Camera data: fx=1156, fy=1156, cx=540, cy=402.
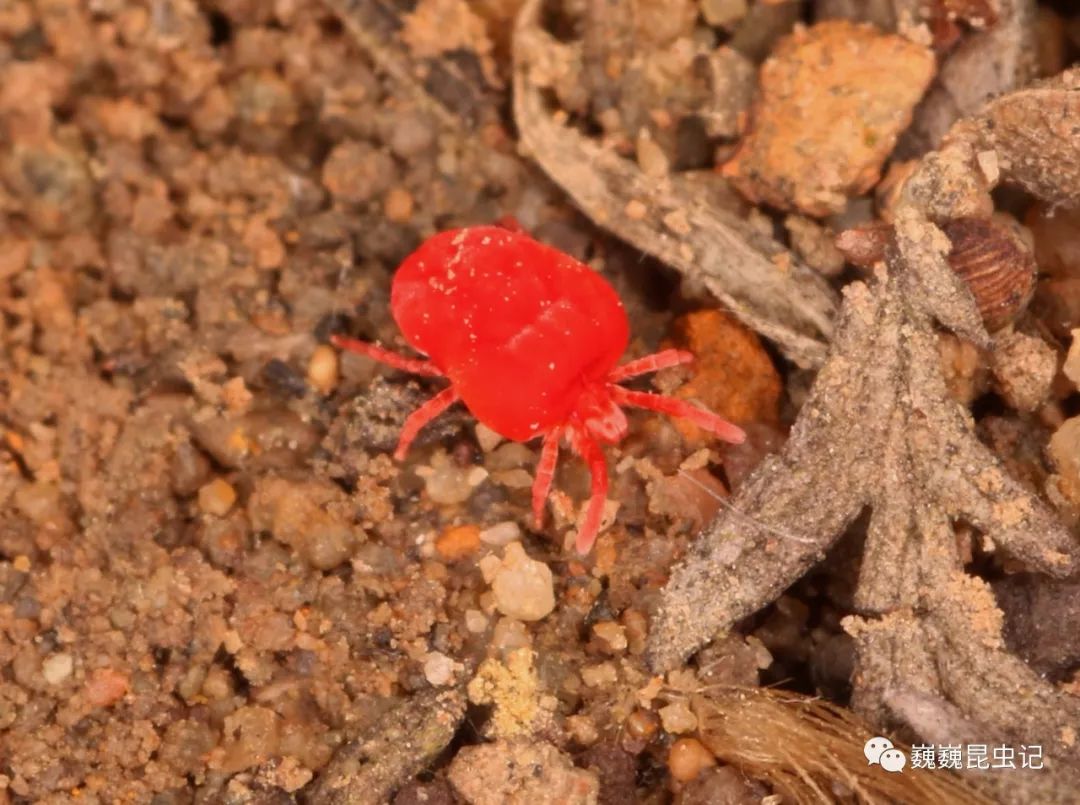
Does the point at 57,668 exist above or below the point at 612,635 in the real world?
below

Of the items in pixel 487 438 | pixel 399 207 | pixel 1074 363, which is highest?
pixel 1074 363

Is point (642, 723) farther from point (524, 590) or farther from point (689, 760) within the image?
point (524, 590)

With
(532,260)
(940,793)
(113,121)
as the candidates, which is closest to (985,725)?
(940,793)

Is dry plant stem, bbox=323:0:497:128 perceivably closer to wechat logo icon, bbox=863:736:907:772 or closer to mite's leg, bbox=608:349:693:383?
mite's leg, bbox=608:349:693:383

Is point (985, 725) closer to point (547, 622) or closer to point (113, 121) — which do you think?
point (547, 622)

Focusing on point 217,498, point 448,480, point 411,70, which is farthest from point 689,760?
point 411,70

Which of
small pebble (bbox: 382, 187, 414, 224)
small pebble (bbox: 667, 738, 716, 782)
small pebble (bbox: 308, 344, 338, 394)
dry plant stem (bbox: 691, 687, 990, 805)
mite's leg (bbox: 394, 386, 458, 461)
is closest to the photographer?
dry plant stem (bbox: 691, 687, 990, 805)

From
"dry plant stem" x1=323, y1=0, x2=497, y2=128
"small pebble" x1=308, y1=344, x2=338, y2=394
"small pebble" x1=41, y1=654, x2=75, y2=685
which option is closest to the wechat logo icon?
"small pebble" x1=308, y1=344, x2=338, y2=394

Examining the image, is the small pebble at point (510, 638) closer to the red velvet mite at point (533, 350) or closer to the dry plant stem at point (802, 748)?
the red velvet mite at point (533, 350)
